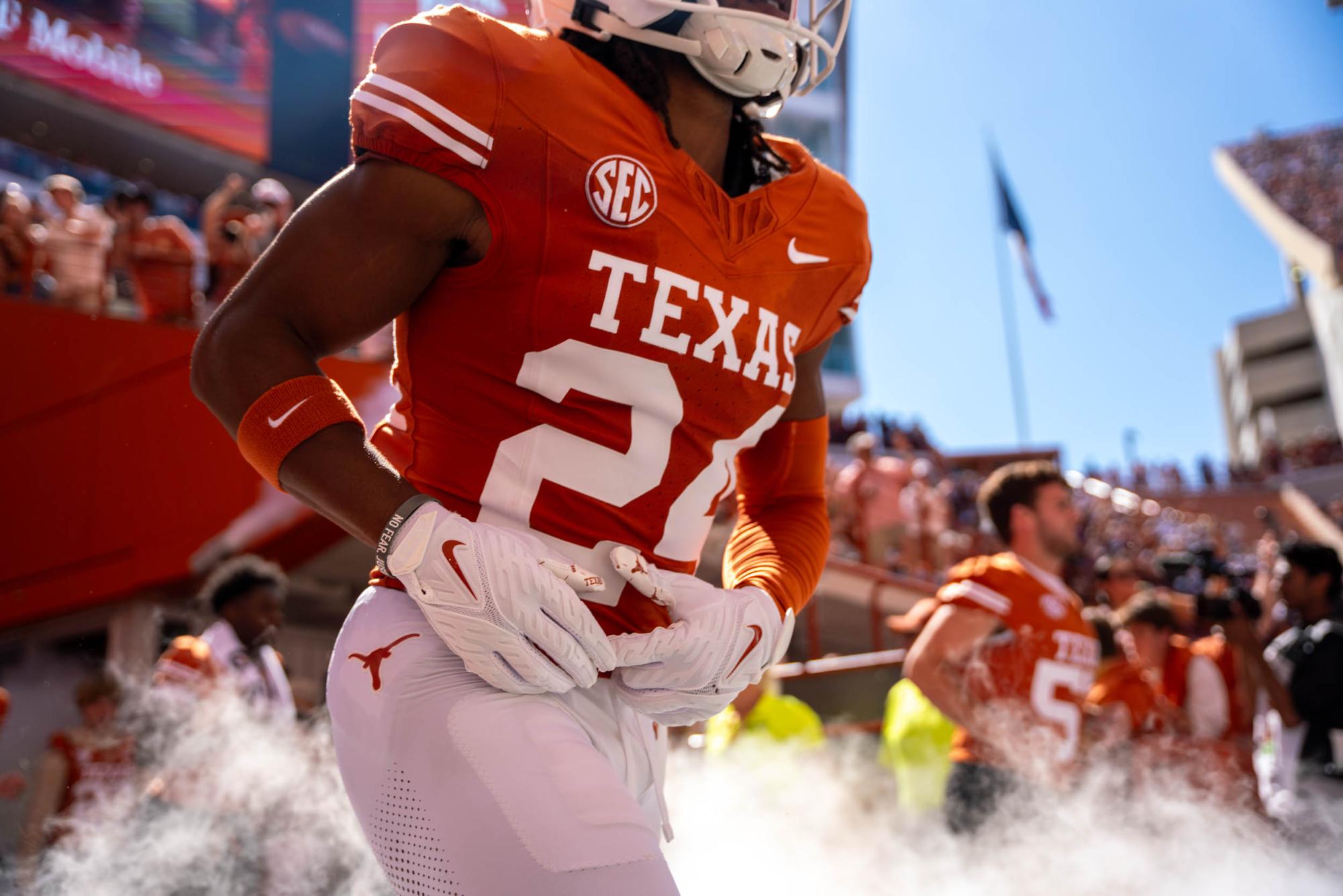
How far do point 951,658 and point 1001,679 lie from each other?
20cm

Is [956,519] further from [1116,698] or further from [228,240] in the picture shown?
[228,240]

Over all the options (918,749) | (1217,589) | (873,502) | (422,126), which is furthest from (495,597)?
(873,502)

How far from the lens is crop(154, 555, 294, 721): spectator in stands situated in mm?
4439

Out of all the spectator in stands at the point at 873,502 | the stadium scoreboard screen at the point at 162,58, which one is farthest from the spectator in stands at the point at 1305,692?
the stadium scoreboard screen at the point at 162,58

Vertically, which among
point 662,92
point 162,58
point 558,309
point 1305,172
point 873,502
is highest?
point 1305,172

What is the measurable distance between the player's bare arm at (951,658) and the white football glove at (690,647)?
2659 mm

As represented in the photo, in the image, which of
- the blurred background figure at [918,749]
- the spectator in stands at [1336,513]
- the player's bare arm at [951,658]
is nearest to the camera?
the player's bare arm at [951,658]

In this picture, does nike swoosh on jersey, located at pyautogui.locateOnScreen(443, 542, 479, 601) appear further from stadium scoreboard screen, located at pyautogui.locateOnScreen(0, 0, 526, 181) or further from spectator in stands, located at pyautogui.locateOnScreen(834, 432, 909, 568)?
stadium scoreboard screen, located at pyautogui.locateOnScreen(0, 0, 526, 181)

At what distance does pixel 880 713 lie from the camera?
685cm

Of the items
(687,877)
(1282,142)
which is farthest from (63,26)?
(1282,142)

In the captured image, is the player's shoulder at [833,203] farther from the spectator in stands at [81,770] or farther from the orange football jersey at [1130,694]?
the orange football jersey at [1130,694]

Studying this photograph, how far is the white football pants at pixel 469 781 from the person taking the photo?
Result: 1239 millimetres

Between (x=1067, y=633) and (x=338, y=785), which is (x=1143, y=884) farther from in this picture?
(x=338, y=785)

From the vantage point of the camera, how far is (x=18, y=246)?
5.86 m
